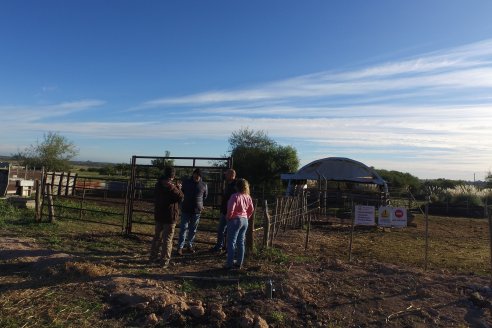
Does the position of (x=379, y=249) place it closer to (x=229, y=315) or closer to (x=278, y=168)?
(x=229, y=315)

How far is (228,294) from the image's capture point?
265 inches

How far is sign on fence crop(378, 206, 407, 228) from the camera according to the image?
12.1m

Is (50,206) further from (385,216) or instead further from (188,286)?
(385,216)

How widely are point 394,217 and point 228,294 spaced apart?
22.6 ft

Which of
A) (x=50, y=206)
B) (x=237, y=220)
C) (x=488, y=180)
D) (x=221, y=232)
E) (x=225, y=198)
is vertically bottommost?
(x=221, y=232)

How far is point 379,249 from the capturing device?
45.4 feet

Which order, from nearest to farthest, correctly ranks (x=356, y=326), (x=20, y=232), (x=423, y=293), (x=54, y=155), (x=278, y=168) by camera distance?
(x=356, y=326) < (x=423, y=293) < (x=20, y=232) < (x=278, y=168) < (x=54, y=155)

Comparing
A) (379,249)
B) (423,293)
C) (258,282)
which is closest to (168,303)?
(258,282)

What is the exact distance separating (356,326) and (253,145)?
40.4 m

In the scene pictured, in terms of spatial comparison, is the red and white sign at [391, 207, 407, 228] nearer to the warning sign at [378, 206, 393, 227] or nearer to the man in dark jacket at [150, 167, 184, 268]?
the warning sign at [378, 206, 393, 227]

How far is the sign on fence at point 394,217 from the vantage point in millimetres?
12094

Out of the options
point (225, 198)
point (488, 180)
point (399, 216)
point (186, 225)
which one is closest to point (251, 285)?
point (225, 198)

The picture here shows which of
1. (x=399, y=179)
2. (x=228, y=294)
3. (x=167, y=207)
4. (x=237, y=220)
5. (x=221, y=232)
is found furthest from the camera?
(x=399, y=179)

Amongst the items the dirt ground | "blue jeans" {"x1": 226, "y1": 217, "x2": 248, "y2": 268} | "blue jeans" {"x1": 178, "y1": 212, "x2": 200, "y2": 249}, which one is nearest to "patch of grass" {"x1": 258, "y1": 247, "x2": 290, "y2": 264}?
the dirt ground
